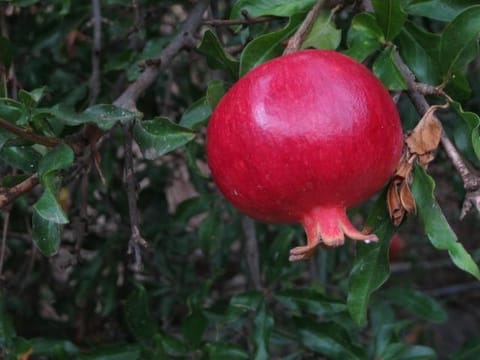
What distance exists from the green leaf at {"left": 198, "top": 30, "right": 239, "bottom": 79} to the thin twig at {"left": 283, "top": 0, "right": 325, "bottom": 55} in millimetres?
107

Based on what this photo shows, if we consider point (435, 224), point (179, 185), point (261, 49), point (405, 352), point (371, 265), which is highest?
point (261, 49)

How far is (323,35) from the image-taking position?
3.35 feet

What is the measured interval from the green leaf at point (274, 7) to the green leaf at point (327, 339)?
1.95 ft

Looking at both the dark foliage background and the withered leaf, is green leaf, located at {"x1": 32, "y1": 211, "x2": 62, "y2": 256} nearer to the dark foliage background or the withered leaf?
the dark foliage background

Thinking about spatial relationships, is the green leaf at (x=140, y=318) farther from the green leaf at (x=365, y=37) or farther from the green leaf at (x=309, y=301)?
the green leaf at (x=365, y=37)

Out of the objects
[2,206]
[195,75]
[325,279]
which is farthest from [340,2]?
[195,75]

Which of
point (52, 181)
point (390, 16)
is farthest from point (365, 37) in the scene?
point (52, 181)

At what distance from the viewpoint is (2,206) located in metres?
0.92

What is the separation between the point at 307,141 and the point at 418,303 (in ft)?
3.42

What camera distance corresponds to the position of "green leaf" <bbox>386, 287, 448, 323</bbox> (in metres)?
1.67

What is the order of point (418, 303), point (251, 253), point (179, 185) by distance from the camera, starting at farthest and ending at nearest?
point (179, 185)
point (418, 303)
point (251, 253)

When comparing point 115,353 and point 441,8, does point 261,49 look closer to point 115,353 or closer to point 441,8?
point 441,8

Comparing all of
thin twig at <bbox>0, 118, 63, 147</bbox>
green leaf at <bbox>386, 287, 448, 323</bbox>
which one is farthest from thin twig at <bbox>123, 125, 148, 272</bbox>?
green leaf at <bbox>386, 287, 448, 323</bbox>

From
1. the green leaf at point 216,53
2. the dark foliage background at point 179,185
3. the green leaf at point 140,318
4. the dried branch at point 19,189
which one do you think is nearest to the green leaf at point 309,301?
the dark foliage background at point 179,185
